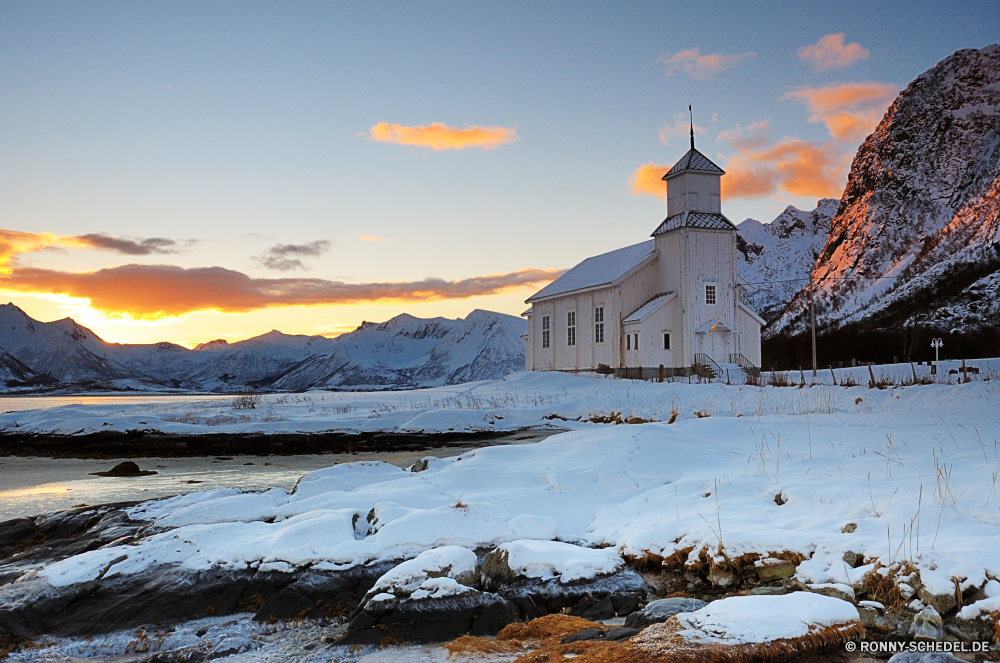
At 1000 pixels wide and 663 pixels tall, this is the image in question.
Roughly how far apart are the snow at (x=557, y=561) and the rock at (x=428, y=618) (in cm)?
56

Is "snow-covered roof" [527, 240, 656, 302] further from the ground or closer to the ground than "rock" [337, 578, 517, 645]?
further from the ground

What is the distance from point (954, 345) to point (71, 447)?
60.4 metres

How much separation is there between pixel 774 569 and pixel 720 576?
56 centimetres

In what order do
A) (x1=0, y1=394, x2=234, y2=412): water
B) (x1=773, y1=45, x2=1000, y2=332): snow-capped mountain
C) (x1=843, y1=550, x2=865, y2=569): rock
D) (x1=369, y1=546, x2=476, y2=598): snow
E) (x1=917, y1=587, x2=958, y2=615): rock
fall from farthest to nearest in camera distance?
(x1=773, y1=45, x2=1000, y2=332): snow-capped mountain < (x1=0, y1=394, x2=234, y2=412): water < (x1=369, y1=546, x2=476, y2=598): snow < (x1=843, y1=550, x2=865, y2=569): rock < (x1=917, y1=587, x2=958, y2=615): rock

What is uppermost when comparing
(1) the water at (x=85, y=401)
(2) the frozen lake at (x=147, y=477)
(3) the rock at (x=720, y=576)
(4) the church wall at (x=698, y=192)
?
(4) the church wall at (x=698, y=192)

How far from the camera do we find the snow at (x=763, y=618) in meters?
5.49

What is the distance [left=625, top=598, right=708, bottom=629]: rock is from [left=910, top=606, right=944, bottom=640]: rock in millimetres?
1671

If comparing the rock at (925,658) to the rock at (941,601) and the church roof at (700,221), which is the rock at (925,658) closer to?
the rock at (941,601)

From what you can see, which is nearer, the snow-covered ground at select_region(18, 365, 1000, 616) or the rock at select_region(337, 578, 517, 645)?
the rock at select_region(337, 578, 517, 645)

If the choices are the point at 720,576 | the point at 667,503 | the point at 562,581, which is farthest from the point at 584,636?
the point at 667,503

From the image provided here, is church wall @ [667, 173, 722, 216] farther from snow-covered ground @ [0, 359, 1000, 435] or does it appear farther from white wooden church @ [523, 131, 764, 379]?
snow-covered ground @ [0, 359, 1000, 435]

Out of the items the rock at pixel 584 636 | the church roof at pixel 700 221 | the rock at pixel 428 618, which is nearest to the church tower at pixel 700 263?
the church roof at pixel 700 221

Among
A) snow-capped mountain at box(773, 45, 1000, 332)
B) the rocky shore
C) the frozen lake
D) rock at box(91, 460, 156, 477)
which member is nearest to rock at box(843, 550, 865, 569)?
the rocky shore

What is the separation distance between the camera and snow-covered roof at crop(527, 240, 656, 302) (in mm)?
41150
